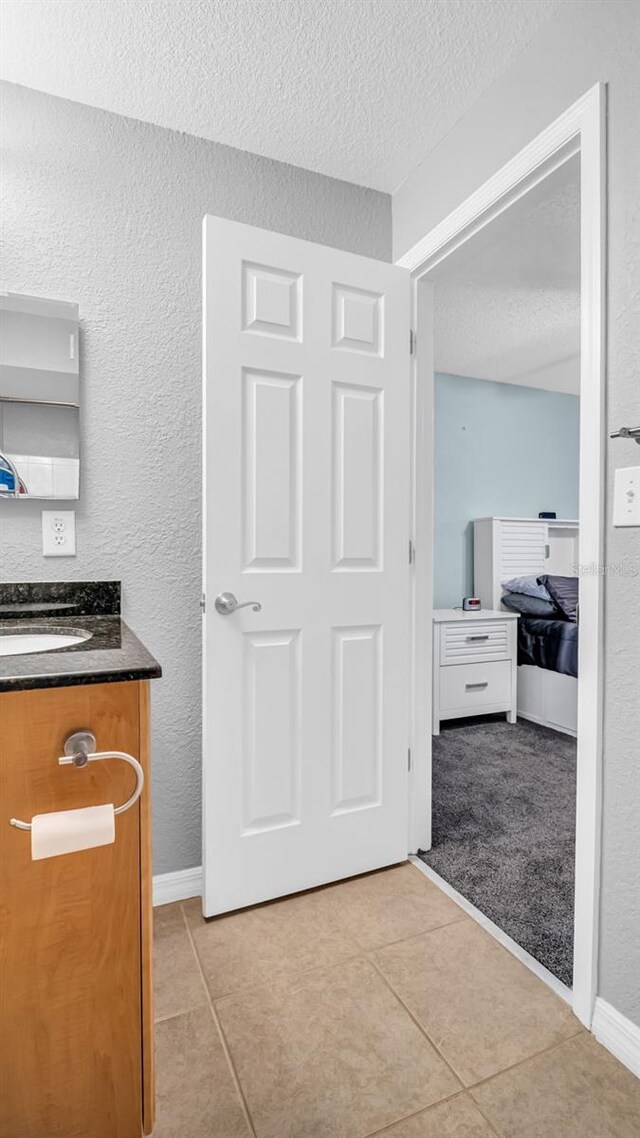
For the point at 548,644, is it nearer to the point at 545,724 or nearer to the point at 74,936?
the point at 545,724

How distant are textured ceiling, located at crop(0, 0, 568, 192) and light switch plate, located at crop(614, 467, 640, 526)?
3.84 ft

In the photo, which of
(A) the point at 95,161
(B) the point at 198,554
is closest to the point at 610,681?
(B) the point at 198,554

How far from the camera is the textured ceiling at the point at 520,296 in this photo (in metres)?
1.88

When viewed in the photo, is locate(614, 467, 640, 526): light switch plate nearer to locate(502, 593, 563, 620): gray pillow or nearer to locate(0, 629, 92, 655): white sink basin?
locate(0, 629, 92, 655): white sink basin

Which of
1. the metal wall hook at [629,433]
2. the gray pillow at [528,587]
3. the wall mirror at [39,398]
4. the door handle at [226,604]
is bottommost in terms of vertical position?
the gray pillow at [528,587]

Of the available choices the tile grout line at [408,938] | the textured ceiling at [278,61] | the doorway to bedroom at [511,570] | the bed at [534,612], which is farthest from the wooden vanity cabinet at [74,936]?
the bed at [534,612]

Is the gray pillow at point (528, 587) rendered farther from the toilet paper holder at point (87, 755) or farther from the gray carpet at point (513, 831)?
the toilet paper holder at point (87, 755)

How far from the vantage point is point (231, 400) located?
5.52 feet

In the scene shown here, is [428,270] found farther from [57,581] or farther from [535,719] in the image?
[535,719]

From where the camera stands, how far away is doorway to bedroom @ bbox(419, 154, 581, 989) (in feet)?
6.35

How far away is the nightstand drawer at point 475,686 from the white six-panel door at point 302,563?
172cm

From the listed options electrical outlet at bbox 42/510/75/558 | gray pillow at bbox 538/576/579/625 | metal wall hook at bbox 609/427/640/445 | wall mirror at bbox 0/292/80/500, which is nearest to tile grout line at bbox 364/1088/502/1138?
metal wall hook at bbox 609/427/640/445

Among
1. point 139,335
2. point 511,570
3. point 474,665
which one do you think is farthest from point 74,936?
point 511,570

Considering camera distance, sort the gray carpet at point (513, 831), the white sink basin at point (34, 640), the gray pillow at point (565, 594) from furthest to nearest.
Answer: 1. the gray pillow at point (565, 594)
2. the gray carpet at point (513, 831)
3. the white sink basin at point (34, 640)
